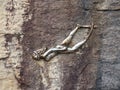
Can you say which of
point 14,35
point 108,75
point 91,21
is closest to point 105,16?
point 91,21

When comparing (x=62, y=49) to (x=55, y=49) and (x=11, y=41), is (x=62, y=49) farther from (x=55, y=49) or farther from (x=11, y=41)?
(x=11, y=41)

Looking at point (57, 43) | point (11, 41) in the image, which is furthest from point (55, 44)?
point (11, 41)

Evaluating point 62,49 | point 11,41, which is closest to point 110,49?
point 62,49

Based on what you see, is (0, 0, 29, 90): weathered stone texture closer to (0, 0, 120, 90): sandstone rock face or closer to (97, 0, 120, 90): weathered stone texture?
(0, 0, 120, 90): sandstone rock face

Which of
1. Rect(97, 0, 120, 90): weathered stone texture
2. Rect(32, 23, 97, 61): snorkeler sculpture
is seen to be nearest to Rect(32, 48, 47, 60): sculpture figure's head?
Rect(32, 23, 97, 61): snorkeler sculpture

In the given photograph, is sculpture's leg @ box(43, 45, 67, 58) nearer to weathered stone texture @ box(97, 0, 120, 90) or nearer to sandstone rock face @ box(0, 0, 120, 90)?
sandstone rock face @ box(0, 0, 120, 90)

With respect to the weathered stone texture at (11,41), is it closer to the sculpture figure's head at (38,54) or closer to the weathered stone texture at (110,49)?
the sculpture figure's head at (38,54)

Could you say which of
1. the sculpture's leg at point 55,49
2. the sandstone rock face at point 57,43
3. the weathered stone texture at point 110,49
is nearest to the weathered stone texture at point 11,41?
the sandstone rock face at point 57,43

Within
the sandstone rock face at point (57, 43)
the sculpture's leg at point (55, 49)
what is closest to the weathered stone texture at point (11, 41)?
the sandstone rock face at point (57, 43)

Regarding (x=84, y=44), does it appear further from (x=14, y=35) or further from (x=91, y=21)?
(x=14, y=35)
